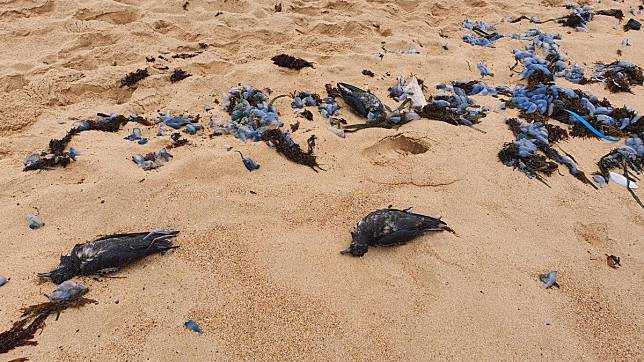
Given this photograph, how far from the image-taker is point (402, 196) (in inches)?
114

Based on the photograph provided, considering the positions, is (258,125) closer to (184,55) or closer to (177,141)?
(177,141)

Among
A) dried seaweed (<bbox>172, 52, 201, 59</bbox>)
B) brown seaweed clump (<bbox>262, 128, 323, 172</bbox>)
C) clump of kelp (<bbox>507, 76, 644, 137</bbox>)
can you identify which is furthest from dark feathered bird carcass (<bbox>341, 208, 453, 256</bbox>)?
dried seaweed (<bbox>172, 52, 201, 59</bbox>)

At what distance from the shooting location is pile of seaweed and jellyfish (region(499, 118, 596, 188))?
3.21m

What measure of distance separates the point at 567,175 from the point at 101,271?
10.5ft

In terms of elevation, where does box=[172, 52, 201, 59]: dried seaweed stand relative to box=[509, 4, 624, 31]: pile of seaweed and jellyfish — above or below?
below

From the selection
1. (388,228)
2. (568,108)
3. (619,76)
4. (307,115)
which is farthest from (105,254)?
(619,76)

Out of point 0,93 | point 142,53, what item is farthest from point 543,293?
point 0,93

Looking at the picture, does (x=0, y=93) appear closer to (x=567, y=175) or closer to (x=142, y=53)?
(x=142, y=53)

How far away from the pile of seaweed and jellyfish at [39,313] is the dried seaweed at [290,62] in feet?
9.22

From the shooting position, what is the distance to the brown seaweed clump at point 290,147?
313 centimetres

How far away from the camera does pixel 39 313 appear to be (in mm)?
2055

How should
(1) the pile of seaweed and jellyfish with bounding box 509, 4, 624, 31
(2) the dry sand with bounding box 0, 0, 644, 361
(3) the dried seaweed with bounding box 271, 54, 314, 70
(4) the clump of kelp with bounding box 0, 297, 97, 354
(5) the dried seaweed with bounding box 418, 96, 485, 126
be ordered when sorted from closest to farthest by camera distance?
(4) the clump of kelp with bounding box 0, 297, 97, 354 → (2) the dry sand with bounding box 0, 0, 644, 361 → (5) the dried seaweed with bounding box 418, 96, 485, 126 → (3) the dried seaweed with bounding box 271, 54, 314, 70 → (1) the pile of seaweed and jellyfish with bounding box 509, 4, 624, 31

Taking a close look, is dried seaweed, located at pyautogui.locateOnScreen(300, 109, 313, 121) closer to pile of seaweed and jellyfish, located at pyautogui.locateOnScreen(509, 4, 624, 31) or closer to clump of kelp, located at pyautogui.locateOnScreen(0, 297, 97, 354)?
clump of kelp, located at pyautogui.locateOnScreen(0, 297, 97, 354)

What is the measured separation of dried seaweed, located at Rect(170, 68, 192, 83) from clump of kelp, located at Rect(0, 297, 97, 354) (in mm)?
2381
